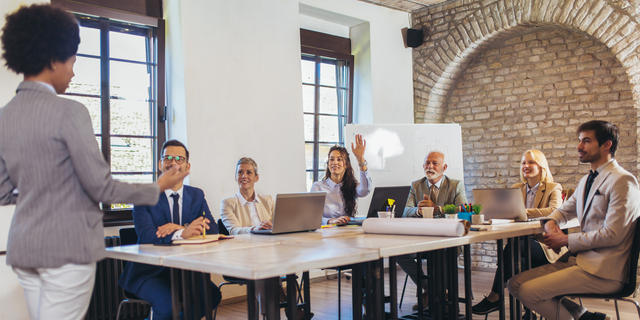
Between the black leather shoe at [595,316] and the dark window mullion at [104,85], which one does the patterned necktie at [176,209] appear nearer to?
the dark window mullion at [104,85]

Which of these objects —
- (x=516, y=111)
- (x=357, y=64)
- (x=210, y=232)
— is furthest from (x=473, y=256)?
(x=210, y=232)

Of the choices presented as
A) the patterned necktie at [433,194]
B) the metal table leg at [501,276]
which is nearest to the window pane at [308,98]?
the patterned necktie at [433,194]

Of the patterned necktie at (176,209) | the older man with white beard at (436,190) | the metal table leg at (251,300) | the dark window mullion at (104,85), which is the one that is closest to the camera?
the metal table leg at (251,300)

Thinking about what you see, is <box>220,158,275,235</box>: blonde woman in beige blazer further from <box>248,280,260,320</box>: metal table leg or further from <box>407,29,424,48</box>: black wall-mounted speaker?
<box>407,29,424,48</box>: black wall-mounted speaker

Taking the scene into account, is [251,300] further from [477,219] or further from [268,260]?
[477,219]

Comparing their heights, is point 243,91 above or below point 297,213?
above

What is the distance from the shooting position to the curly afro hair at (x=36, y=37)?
1.57 metres

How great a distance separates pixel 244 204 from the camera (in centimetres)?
382

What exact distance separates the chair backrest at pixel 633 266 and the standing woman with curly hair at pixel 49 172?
93.5 inches

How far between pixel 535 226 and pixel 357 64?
150 inches

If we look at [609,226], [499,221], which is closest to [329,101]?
[499,221]

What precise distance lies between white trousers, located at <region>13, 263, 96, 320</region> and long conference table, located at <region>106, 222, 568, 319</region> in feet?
1.25

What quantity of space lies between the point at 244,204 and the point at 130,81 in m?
1.74

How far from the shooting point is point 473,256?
6.28 m
